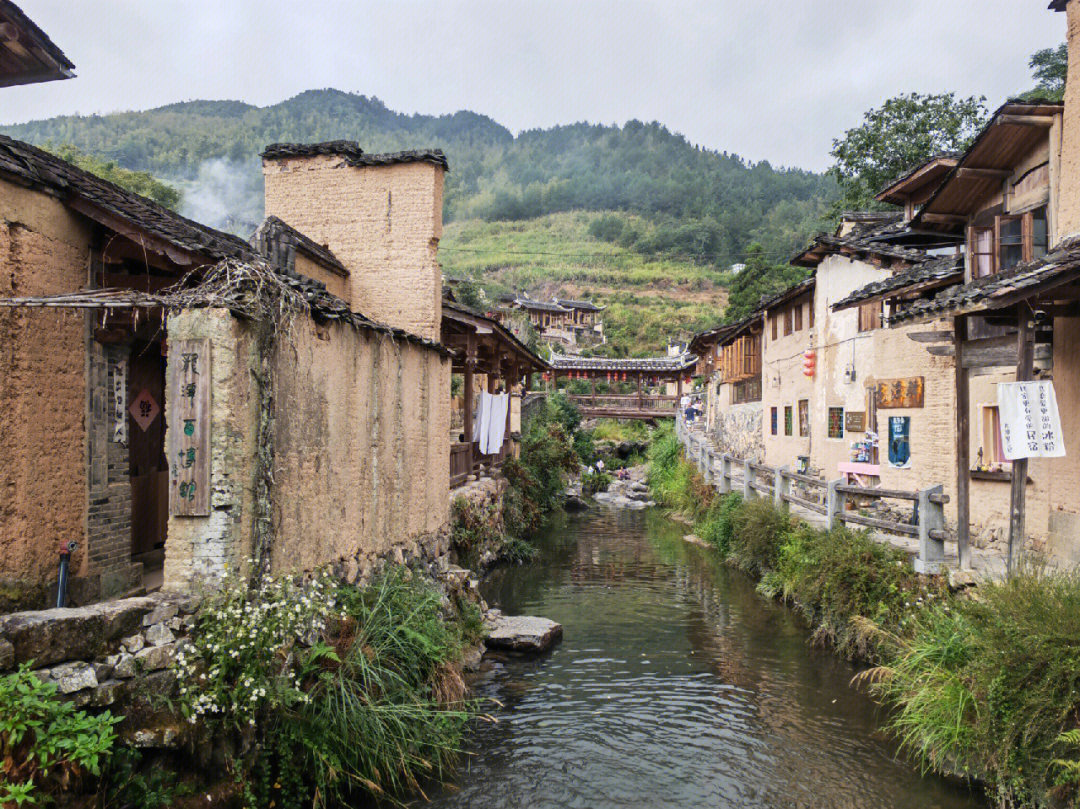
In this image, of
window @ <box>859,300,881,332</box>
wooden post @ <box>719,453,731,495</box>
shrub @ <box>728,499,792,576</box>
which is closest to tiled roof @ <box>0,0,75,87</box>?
shrub @ <box>728,499,792,576</box>

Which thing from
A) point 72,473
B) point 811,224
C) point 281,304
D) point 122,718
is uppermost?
point 811,224

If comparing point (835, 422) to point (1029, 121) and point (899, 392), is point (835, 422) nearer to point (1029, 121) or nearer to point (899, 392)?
point (899, 392)

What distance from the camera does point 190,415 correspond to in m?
5.43

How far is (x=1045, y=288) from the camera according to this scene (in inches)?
279

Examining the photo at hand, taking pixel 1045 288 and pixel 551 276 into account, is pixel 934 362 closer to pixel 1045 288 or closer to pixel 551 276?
pixel 1045 288

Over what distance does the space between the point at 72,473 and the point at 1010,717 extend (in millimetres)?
7652

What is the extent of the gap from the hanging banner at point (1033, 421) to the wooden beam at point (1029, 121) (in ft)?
11.5

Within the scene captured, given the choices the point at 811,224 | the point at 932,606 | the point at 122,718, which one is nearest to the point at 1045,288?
the point at 932,606

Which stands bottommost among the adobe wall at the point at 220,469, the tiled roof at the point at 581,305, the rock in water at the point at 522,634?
the rock in water at the point at 522,634

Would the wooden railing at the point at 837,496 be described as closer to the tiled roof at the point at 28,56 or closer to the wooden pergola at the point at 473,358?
the wooden pergola at the point at 473,358

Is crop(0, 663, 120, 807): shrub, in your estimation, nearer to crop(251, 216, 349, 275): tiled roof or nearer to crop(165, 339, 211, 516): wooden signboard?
crop(165, 339, 211, 516): wooden signboard

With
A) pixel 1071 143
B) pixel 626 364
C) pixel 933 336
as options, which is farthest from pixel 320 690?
pixel 626 364

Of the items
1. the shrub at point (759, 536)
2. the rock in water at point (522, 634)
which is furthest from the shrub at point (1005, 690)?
the shrub at point (759, 536)

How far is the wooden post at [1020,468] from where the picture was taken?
7.73 m
